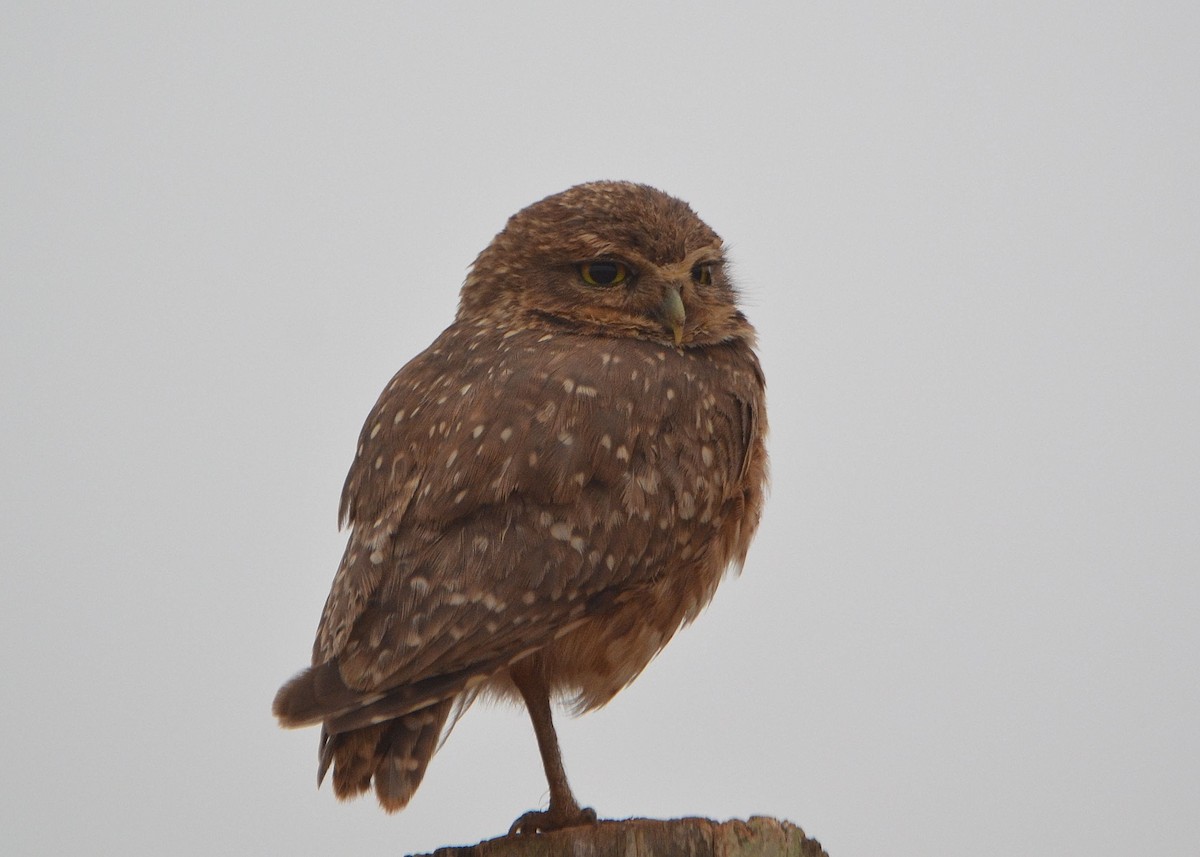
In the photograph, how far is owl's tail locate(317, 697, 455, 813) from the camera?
3.69 m

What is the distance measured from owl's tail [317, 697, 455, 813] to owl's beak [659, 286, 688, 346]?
5.41 ft

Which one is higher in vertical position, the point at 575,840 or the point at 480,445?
the point at 480,445

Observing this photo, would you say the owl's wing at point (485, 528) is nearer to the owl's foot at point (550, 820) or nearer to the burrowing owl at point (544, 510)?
the burrowing owl at point (544, 510)

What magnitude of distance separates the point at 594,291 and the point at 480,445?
111 centimetres

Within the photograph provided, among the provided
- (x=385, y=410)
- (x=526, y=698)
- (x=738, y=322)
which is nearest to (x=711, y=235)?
(x=738, y=322)

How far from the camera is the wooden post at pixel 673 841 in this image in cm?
336

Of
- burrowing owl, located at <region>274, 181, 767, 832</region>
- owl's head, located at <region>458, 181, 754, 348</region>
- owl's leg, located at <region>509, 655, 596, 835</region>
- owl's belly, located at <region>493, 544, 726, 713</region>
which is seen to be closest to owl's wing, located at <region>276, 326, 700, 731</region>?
burrowing owl, located at <region>274, 181, 767, 832</region>

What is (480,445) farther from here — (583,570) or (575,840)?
(575,840)

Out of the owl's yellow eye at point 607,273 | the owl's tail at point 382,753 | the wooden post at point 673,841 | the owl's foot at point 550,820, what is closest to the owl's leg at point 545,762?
the owl's foot at point 550,820

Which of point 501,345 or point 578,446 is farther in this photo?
point 501,345

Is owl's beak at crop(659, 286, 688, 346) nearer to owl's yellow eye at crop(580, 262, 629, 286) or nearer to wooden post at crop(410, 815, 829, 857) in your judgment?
owl's yellow eye at crop(580, 262, 629, 286)

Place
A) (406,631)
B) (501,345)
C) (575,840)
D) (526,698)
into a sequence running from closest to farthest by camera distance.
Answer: (575,840)
(406,631)
(526,698)
(501,345)

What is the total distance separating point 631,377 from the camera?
14.4 ft

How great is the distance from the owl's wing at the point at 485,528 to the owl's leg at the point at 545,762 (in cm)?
37
